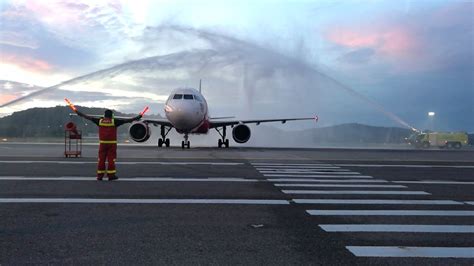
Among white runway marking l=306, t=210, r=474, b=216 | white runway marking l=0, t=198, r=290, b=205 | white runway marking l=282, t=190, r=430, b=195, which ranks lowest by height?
white runway marking l=306, t=210, r=474, b=216

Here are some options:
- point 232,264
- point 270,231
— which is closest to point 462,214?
point 270,231

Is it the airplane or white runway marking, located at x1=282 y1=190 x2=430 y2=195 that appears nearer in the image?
white runway marking, located at x1=282 y1=190 x2=430 y2=195

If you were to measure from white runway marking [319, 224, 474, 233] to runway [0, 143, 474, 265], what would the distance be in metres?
0.02

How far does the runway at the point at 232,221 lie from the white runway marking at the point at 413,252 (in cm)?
1

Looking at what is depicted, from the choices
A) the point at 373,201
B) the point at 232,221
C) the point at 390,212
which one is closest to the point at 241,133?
the point at 373,201

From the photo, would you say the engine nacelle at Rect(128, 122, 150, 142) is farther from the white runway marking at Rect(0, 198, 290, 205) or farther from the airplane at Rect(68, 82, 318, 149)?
the white runway marking at Rect(0, 198, 290, 205)

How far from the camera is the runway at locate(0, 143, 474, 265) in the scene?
16.6ft

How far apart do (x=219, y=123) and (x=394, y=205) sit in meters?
26.2

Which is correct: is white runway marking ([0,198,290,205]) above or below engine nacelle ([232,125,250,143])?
below

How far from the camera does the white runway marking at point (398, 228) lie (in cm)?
648

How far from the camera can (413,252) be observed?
17.5 feet

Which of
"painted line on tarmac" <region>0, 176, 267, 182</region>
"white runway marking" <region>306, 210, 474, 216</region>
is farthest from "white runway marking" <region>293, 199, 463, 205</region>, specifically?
"painted line on tarmac" <region>0, 176, 267, 182</region>

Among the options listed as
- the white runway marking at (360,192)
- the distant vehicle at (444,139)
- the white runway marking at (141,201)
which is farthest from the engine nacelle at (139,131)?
the distant vehicle at (444,139)

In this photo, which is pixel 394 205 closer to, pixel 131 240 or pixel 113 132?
pixel 131 240
